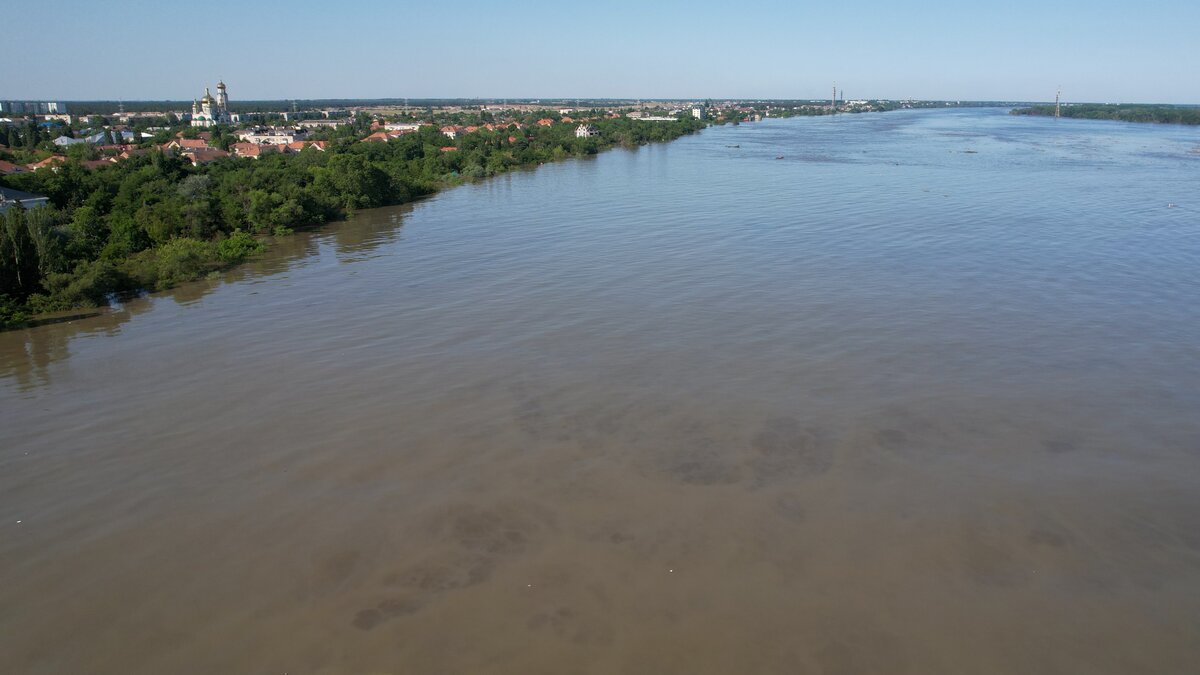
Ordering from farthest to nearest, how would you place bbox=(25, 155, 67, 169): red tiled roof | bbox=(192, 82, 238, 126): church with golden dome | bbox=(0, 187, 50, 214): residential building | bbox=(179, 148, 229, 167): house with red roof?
bbox=(192, 82, 238, 126): church with golden dome
bbox=(179, 148, 229, 167): house with red roof
bbox=(25, 155, 67, 169): red tiled roof
bbox=(0, 187, 50, 214): residential building

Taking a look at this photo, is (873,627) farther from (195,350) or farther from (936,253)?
(936,253)

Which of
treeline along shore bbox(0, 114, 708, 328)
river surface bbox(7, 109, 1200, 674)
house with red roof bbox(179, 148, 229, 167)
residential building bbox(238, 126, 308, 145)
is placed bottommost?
river surface bbox(7, 109, 1200, 674)

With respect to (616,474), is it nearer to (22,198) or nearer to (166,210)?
(166,210)

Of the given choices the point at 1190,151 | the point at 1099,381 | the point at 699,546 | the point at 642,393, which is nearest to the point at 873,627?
the point at 699,546

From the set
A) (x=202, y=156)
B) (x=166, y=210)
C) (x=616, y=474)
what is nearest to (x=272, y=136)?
(x=202, y=156)

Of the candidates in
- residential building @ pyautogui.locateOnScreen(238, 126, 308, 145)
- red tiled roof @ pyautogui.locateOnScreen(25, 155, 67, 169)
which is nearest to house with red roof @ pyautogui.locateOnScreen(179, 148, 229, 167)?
red tiled roof @ pyautogui.locateOnScreen(25, 155, 67, 169)

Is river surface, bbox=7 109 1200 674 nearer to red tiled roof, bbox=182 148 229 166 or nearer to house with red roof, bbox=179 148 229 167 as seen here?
house with red roof, bbox=179 148 229 167
